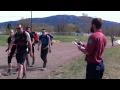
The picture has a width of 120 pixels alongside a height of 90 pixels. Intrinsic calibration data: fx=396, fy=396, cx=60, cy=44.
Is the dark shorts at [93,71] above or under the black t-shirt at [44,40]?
above

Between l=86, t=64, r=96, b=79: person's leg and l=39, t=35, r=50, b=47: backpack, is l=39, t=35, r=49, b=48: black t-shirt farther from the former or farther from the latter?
l=86, t=64, r=96, b=79: person's leg

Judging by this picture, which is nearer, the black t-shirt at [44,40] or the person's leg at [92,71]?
the person's leg at [92,71]

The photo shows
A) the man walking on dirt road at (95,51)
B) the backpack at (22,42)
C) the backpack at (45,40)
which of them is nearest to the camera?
the man walking on dirt road at (95,51)

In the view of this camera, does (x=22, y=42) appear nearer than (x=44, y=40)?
Yes

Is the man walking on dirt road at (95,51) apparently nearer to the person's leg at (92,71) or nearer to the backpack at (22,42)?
the person's leg at (92,71)

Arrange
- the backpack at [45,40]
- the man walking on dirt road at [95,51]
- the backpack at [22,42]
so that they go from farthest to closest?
the backpack at [45,40], the backpack at [22,42], the man walking on dirt road at [95,51]

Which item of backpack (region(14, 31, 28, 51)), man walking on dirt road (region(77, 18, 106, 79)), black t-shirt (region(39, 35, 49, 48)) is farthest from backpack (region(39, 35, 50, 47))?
man walking on dirt road (region(77, 18, 106, 79))

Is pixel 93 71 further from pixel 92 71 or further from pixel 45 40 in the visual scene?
pixel 45 40

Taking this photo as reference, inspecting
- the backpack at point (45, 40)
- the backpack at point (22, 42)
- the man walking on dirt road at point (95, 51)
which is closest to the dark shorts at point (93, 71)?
the man walking on dirt road at point (95, 51)

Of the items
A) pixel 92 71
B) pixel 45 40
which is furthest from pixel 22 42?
pixel 92 71

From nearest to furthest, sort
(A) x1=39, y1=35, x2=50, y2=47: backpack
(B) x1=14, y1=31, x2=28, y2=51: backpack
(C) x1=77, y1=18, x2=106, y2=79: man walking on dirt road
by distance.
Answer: (C) x1=77, y1=18, x2=106, y2=79: man walking on dirt road < (B) x1=14, y1=31, x2=28, y2=51: backpack < (A) x1=39, y1=35, x2=50, y2=47: backpack
